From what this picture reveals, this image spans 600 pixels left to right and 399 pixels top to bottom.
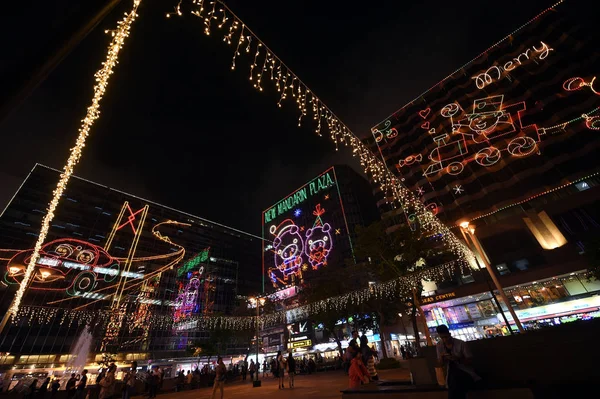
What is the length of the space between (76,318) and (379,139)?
190ft

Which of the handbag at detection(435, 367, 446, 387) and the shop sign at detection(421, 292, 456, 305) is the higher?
the shop sign at detection(421, 292, 456, 305)

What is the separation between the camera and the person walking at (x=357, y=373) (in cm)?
694

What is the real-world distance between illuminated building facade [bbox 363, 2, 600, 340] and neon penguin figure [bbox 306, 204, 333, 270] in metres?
15.5

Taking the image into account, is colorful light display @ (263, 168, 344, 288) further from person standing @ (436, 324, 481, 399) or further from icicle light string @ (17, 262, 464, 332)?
person standing @ (436, 324, 481, 399)

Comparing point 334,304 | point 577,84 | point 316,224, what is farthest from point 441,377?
point 316,224

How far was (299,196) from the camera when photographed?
5969 cm

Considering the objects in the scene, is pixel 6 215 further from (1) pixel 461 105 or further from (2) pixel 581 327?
(1) pixel 461 105

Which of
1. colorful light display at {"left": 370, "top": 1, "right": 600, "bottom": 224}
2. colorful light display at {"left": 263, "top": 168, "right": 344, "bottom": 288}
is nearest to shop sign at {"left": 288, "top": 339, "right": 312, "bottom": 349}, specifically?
colorful light display at {"left": 263, "top": 168, "right": 344, "bottom": 288}

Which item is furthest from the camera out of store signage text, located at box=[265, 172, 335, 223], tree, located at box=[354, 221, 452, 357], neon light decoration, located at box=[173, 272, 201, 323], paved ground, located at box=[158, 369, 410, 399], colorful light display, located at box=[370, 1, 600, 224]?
store signage text, located at box=[265, 172, 335, 223]

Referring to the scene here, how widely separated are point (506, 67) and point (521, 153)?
1139 centimetres

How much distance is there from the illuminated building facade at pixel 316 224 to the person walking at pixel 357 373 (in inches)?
1476

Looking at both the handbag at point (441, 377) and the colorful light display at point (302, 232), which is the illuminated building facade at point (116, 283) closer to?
the colorful light display at point (302, 232)

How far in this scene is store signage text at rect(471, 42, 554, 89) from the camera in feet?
92.2

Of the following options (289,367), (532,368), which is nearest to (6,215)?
(289,367)
